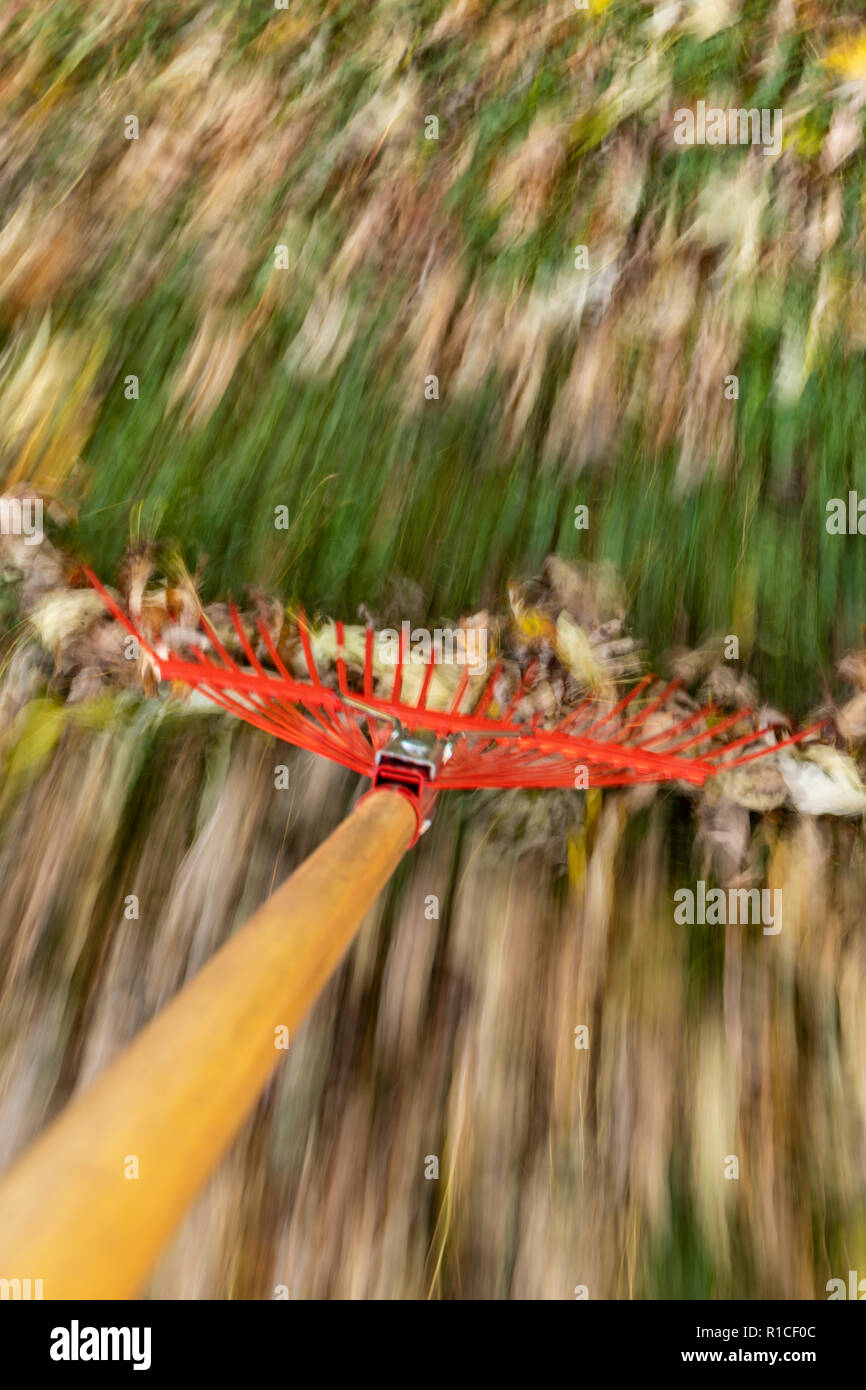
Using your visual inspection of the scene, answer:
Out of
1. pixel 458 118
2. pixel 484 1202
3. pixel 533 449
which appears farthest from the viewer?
pixel 458 118

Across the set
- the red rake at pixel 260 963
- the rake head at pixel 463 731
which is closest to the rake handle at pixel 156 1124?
the red rake at pixel 260 963

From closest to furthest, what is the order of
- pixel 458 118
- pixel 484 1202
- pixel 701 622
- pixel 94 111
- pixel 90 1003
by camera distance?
pixel 484 1202, pixel 90 1003, pixel 701 622, pixel 458 118, pixel 94 111

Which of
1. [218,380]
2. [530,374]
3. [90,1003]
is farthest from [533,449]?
[90,1003]

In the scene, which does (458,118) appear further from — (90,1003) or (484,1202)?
(484,1202)

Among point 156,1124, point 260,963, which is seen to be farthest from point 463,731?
point 156,1124

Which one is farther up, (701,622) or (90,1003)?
(701,622)

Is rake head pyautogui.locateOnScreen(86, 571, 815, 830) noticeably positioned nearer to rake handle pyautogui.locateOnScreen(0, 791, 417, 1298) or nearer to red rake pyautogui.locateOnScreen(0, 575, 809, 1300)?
red rake pyautogui.locateOnScreen(0, 575, 809, 1300)
